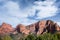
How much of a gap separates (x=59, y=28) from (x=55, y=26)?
5.07m

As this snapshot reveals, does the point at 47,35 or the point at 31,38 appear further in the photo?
the point at 31,38

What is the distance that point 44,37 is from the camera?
215 ft

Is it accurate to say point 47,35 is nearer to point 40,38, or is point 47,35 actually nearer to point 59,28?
point 40,38

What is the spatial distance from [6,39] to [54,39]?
1768cm

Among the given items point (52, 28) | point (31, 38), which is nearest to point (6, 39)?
point (31, 38)

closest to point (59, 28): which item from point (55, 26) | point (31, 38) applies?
point (55, 26)

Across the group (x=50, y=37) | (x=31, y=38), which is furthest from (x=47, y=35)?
(x=31, y=38)

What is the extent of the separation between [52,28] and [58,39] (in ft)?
431

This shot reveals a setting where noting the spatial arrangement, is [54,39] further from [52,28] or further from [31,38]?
[52,28]

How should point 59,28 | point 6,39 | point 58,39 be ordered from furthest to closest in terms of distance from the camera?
point 59,28 < point 58,39 < point 6,39

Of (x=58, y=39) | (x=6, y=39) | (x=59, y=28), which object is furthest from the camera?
(x=59, y=28)

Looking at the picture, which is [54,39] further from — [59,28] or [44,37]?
[59,28]

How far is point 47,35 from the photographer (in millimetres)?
66750

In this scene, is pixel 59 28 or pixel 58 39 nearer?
pixel 58 39
